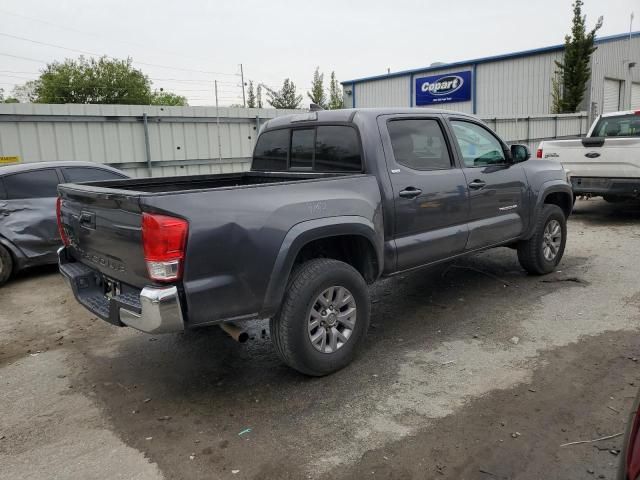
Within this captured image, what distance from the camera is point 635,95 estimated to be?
87.0 ft

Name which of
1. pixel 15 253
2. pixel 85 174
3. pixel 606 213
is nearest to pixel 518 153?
pixel 85 174

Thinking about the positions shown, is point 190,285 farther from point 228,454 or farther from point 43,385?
point 43,385

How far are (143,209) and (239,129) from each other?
9.13 m

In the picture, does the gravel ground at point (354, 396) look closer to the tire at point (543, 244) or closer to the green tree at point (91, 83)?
the tire at point (543, 244)

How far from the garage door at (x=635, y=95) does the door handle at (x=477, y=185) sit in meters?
26.1

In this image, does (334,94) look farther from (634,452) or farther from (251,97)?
(634,452)

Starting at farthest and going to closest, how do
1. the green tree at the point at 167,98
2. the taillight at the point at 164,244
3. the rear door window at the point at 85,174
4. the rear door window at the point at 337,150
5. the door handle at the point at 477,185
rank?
the green tree at the point at 167,98
the rear door window at the point at 85,174
the door handle at the point at 477,185
the rear door window at the point at 337,150
the taillight at the point at 164,244

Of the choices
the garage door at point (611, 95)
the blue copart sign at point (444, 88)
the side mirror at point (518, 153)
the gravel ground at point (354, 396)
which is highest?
the blue copart sign at point (444, 88)

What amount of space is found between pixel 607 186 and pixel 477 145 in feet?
17.1

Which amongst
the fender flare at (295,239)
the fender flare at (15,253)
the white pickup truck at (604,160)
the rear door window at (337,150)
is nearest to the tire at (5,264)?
the fender flare at (15,253)

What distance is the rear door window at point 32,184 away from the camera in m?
6.59

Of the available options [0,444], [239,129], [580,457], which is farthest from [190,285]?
[239,129]

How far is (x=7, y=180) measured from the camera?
6578 millimetres

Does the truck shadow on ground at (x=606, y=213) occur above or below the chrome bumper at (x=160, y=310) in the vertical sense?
below
